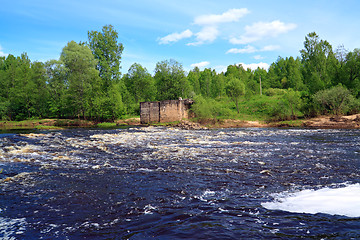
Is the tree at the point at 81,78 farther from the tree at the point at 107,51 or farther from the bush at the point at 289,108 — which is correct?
the bush at the point at 289,108

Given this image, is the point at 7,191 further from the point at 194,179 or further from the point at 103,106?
the point at 103,106

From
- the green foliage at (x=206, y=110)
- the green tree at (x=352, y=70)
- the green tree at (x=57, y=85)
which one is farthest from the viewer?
the green tree at (x=57, y=85)

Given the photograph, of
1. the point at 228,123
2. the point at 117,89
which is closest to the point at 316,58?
the point at 228,123

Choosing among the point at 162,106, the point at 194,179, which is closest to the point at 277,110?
the point at 162,106

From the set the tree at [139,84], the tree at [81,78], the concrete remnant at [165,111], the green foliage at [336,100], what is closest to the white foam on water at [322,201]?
the green foliage at [336,100]

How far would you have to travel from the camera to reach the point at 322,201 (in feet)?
17.9

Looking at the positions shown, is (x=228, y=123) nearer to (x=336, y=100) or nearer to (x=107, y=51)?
(x=336, y=100)

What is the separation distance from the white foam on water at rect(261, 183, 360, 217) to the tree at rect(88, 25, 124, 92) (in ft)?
195

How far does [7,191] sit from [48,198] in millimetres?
1672

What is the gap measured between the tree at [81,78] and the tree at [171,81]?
19538 millimetres

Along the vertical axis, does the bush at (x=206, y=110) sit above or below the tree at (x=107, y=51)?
below

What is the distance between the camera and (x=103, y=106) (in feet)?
173

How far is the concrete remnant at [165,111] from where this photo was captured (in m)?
47.8

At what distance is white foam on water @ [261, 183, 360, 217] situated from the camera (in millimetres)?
4941
